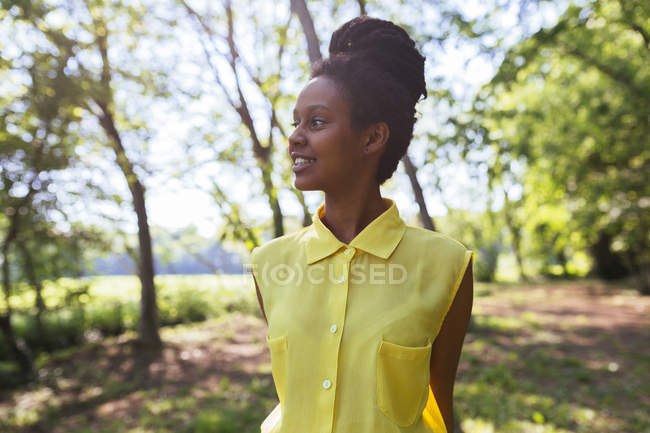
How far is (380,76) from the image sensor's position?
140cm

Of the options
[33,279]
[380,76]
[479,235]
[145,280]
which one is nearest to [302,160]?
[380,76]

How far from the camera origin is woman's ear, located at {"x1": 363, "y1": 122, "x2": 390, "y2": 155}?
1.40 metres

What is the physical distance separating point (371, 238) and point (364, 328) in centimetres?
28

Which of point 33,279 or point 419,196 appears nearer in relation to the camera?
point 419,196

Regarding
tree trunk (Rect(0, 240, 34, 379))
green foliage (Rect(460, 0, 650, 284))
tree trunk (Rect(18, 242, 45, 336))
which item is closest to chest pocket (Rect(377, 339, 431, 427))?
green foliage (Rect(460, 0, 650, 284))

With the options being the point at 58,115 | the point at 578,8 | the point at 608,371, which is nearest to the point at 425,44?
the point at 578,8

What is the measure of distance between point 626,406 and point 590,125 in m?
7.02

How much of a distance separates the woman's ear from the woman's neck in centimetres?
15

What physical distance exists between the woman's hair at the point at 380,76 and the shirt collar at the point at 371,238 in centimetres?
16

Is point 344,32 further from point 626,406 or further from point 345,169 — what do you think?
point 626,406

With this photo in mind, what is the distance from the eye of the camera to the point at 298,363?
1.36m

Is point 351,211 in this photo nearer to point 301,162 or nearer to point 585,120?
point 301,162

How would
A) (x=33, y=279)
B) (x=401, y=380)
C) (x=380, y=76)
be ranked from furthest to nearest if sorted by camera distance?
(x=33, y=279) → (x=380, y=76) → (x=401, y=380)

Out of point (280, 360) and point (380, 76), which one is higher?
point (380, 76)
